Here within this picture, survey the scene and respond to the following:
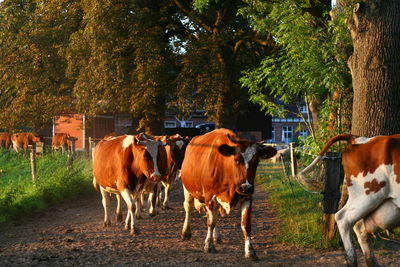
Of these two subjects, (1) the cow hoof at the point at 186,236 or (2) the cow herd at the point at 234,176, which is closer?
(2) the cow herd at the point at 234,176

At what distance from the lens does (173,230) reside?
368 inches

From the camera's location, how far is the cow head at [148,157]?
9.29 m

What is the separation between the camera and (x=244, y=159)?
705 cm

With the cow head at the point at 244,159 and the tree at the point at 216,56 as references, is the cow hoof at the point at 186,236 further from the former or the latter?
the tree at the point at 216,56

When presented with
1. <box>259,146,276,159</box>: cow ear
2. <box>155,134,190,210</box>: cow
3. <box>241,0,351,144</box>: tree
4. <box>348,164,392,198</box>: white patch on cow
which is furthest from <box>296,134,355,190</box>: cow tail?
<box>155,134,190,210</box>: cow

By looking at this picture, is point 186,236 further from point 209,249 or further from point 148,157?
point 148,157

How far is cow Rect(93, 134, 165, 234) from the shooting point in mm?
9328

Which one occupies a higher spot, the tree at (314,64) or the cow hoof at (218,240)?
the tree at (314,64)

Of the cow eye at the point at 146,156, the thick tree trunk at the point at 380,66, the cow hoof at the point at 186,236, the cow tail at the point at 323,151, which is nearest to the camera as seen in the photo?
the cow tail at the point at 323,151

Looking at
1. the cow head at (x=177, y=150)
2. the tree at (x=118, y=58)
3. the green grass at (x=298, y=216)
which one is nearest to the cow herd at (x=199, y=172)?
the cow head at (x=177, y=150)

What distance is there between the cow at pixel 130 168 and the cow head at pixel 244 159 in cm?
245

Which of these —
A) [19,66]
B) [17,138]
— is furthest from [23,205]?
[17,138]

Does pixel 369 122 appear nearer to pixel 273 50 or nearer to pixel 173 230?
pixel 173 230

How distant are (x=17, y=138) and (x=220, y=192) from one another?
2668 cm
